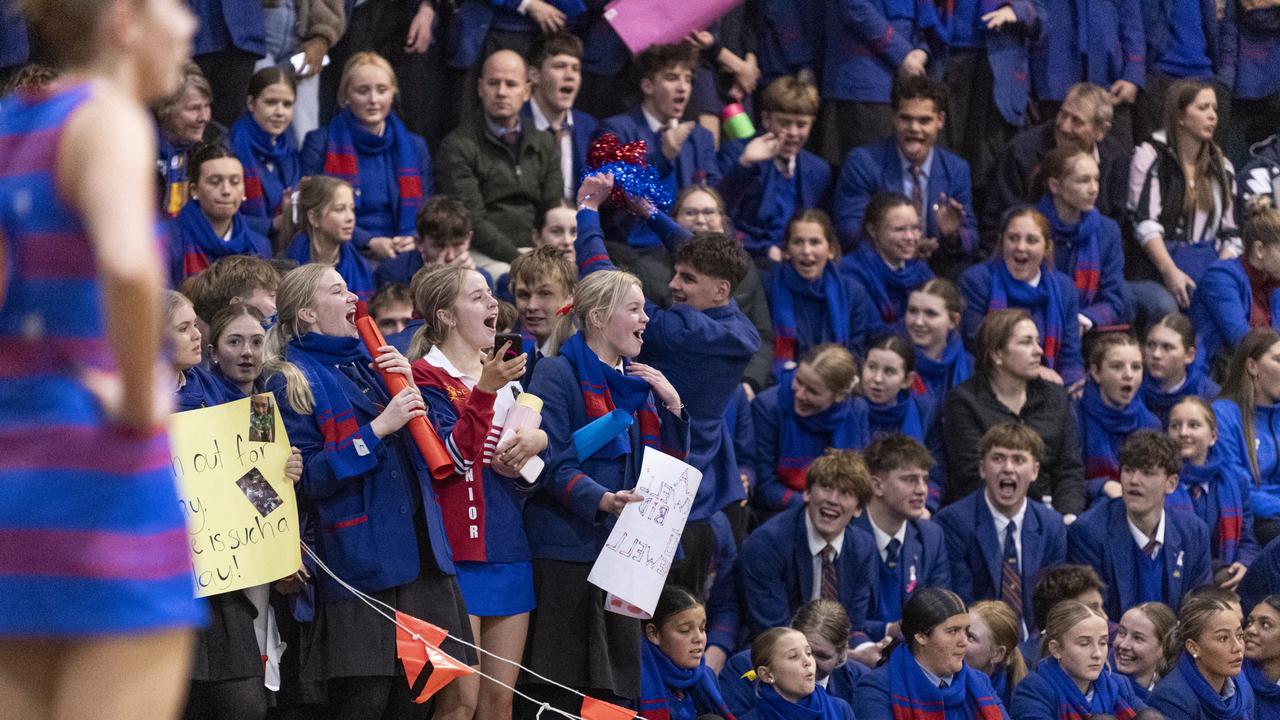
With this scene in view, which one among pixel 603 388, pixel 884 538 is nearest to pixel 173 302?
pixel 603 388

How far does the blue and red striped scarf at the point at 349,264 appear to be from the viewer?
24.0 ft

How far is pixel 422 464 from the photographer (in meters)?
5.30

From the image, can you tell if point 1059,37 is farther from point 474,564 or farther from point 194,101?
point 474,564

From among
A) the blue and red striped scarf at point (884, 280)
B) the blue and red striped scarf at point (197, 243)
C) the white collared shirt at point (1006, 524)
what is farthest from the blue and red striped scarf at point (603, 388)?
the blue and red striped scarf at point (884, 280)

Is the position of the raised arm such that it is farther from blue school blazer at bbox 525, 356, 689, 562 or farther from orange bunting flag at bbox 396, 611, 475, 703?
blue school blazer at bbox 525, 356, 689, 562

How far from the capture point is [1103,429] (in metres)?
8.76

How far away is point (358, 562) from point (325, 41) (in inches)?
169

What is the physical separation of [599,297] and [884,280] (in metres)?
3.63

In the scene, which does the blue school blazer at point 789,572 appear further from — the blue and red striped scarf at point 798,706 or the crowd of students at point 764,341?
the blue and red striped scarf at point 798,706

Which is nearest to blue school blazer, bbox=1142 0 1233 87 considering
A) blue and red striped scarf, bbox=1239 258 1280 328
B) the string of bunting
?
blue and red striped scarf, bbox=1239 258 1280 328

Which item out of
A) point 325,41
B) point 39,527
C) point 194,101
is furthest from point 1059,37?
point 39,527

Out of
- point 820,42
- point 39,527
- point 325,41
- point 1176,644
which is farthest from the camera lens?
point 820,42

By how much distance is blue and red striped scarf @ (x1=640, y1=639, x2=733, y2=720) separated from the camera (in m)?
6.24

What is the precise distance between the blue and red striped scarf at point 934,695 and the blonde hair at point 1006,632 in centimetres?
41
